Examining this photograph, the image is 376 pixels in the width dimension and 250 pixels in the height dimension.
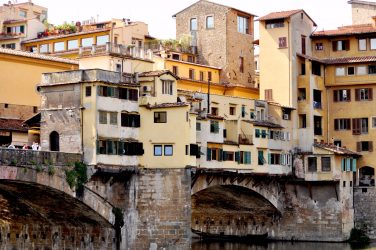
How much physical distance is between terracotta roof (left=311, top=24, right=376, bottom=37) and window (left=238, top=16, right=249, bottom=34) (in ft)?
28.2

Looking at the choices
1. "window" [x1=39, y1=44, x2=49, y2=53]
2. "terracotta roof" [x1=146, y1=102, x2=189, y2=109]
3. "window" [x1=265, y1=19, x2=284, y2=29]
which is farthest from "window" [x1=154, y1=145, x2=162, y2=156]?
"window" [x1=39, y1=44, x2=49, y2=53]

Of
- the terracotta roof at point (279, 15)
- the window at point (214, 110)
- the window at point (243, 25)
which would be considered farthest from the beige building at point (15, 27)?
the window at point (214, 110)

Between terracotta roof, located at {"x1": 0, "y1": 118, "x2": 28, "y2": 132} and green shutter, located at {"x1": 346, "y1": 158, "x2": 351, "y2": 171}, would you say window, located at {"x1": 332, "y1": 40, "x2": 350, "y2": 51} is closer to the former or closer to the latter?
green shutter, located at {"x1": 346, "y1": 158, "x2": 351, "y2": 171}

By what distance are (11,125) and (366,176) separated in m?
30.0

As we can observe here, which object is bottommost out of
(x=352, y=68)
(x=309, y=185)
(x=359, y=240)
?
(x=359, y=240)

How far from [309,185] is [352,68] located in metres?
10.1

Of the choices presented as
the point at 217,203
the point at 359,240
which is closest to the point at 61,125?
the point at 217,203

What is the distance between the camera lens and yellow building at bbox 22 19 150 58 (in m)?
77.1

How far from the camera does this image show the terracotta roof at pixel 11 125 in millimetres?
54400

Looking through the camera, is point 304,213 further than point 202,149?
Yes

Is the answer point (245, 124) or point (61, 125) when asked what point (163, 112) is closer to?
point (61, 125)

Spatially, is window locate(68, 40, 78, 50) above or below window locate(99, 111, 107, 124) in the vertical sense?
above

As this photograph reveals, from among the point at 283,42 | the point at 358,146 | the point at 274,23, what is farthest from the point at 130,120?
the point at 358,146

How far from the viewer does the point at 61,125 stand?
50.1 meters
